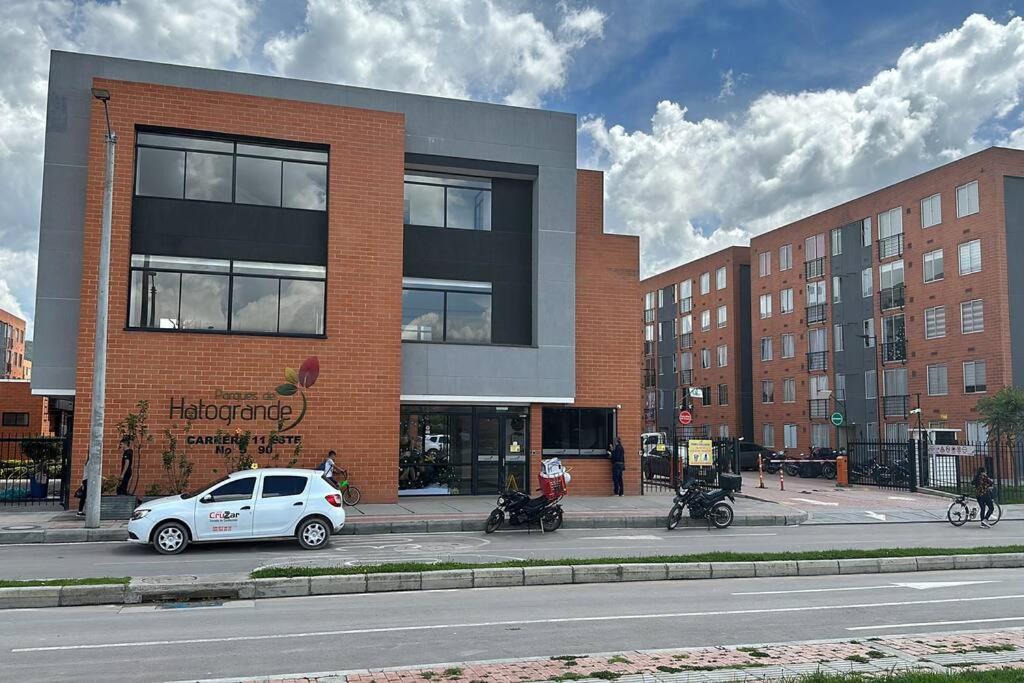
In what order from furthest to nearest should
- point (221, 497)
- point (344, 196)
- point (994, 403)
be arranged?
1. point (994, 403)
2. point (344, 196)
3. point (221, 497)

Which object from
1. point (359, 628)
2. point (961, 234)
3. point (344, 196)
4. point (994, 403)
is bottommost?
point (359, 628)

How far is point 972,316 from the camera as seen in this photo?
1615 inches

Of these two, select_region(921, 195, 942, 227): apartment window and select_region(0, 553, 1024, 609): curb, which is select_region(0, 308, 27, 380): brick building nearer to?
select_region(921, 195, 942, 227): apartment window

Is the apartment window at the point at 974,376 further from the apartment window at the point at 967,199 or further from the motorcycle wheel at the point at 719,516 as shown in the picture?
the motorcycle wheel at the point at 719,516

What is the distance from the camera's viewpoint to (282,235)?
954 inches

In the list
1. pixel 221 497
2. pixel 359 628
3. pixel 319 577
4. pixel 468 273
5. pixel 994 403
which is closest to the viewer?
pixel 359 628

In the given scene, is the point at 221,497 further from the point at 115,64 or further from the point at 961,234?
the point at 961,234

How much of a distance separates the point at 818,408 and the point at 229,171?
1546 inches

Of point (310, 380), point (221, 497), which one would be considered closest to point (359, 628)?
point (221, 497)

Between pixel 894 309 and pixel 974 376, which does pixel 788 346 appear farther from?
pixel 974 376

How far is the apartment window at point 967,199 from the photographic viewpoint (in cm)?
4100

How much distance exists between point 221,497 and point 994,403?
30008 millimetres

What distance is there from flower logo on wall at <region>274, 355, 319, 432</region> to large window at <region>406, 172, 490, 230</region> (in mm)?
5399

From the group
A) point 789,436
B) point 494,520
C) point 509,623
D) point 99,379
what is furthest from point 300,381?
point 789,436
